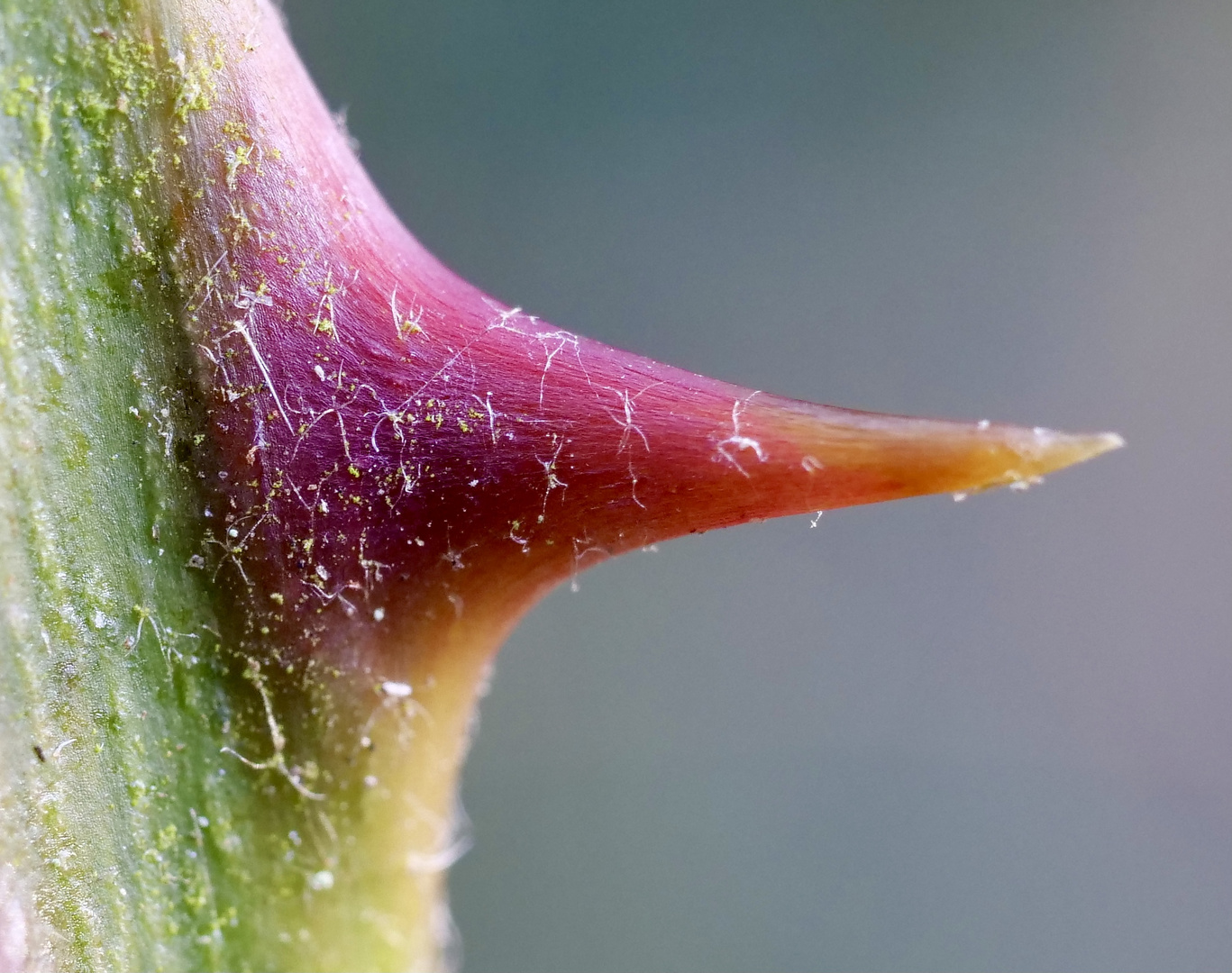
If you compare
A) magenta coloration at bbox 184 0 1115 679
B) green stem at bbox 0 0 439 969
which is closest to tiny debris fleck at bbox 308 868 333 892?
green stem at bbox 0 0 439 969

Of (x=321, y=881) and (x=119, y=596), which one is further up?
(x=119, y=596)

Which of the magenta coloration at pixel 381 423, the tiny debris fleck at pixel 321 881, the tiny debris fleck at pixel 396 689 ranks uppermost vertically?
the magenta coloration at pixel 381 423

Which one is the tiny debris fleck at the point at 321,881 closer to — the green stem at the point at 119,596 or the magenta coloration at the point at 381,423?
the green stem at the point at 119,596

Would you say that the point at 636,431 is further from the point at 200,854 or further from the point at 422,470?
the point at 200,854

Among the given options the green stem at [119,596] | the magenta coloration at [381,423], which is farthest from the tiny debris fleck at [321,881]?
the magenta coloration at [381,423]

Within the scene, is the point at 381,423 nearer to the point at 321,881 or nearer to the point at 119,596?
the point at 119,596

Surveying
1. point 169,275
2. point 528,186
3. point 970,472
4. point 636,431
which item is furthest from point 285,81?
point 528,186

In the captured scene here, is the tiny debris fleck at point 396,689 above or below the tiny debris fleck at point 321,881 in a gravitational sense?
above

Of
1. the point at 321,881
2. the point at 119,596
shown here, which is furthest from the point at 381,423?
the point at 321,881
